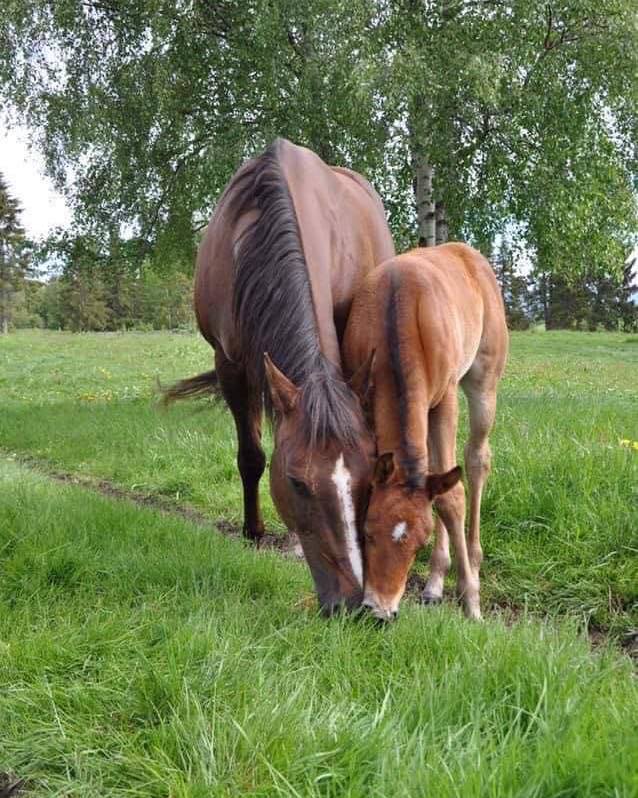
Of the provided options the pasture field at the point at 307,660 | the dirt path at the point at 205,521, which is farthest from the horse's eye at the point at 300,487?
the dirt path at the point at 205,521

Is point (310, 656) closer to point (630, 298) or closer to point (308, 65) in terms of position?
point (308, 65)

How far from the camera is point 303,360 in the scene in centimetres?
323

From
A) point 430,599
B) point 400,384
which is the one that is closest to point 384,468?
point 400,384

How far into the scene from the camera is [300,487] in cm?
289

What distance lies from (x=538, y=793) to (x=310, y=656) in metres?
1.04

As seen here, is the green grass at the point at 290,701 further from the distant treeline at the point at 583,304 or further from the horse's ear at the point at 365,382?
the distant treeline at the point at 583,304

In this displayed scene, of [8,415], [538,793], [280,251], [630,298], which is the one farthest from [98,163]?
[630,298]

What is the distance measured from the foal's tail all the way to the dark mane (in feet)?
9.07

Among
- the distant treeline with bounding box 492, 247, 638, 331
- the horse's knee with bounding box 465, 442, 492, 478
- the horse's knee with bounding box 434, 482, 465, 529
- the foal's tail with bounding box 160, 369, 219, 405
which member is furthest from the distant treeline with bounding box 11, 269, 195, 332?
the horse's knee with bounding box 434, 482, 465, 529

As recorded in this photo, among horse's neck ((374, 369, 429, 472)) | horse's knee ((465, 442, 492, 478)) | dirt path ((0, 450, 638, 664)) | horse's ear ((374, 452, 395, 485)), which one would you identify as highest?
horse's neck ((374, 369, 429, 472))

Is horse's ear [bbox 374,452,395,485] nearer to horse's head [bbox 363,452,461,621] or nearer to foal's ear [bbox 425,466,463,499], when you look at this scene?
horse's head [bbox 363,452,461,621]

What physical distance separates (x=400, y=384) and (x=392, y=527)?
2.30 feet

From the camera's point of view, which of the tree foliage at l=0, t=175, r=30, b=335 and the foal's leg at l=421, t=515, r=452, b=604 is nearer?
the foal's leg at l=421, t=515, r=452, b=604

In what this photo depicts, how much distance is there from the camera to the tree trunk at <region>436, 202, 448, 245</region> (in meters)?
11.0
